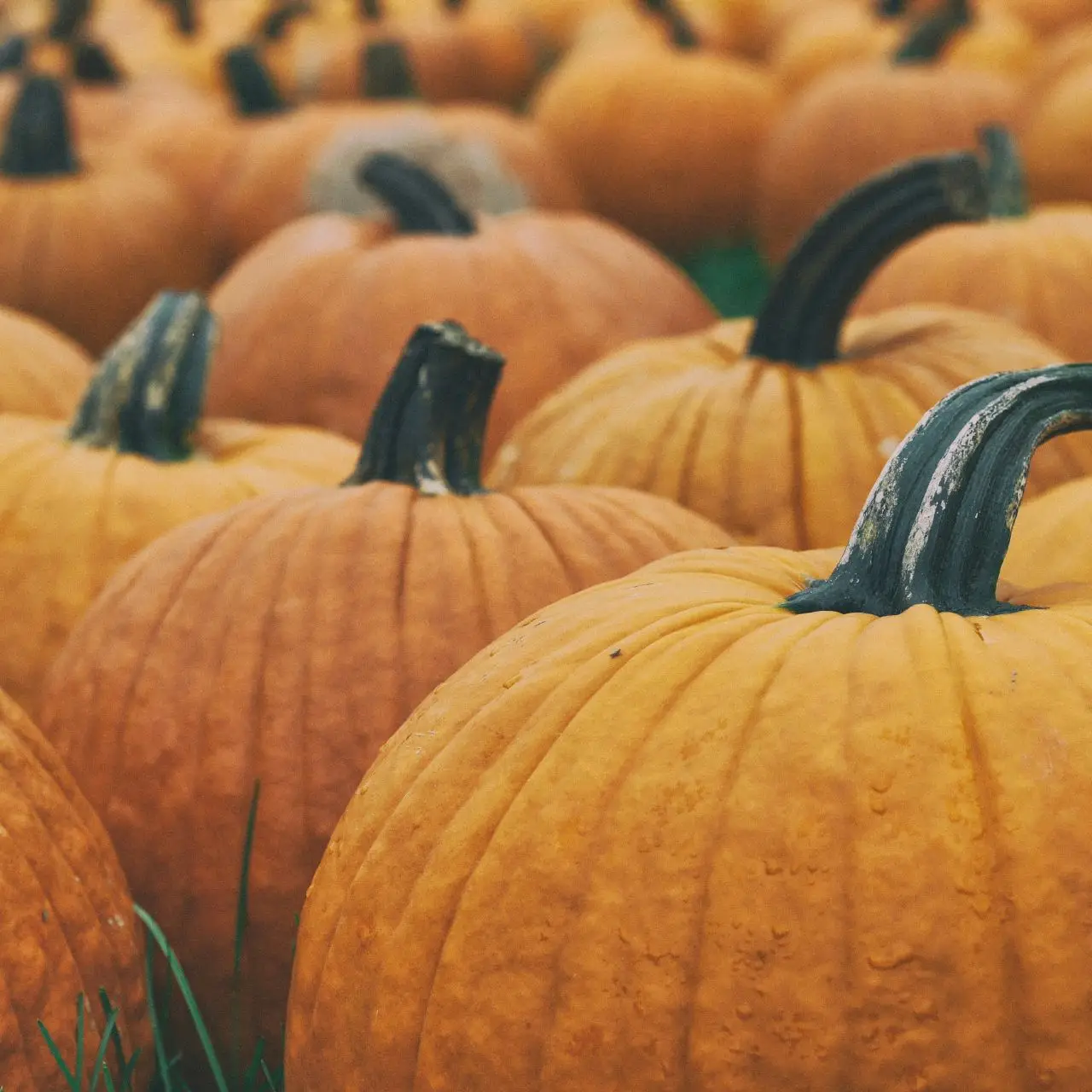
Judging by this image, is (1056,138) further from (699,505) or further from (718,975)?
(718,975)

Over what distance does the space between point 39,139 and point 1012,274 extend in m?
2.89

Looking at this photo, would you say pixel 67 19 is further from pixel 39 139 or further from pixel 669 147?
pixel 669 147

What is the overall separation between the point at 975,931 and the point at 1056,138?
4043 mm

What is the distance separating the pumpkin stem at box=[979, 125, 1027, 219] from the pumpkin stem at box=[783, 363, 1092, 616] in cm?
230

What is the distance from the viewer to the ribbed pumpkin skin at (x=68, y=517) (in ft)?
8.10

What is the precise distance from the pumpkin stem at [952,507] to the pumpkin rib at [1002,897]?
191 mm

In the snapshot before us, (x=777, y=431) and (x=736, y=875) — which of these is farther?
(x=777, y=431)

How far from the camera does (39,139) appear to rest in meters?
5.00

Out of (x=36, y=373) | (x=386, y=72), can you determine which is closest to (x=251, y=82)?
(x=386, y=72)

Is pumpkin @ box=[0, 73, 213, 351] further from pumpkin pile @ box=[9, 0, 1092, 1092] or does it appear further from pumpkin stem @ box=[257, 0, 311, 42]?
Result: pumpkin stem @ box=[257, 0, 311, 42]

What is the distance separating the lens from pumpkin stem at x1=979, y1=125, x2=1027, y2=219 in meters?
3.73

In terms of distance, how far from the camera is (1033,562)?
5.97 feet

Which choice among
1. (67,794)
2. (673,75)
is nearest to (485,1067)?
(67,794)

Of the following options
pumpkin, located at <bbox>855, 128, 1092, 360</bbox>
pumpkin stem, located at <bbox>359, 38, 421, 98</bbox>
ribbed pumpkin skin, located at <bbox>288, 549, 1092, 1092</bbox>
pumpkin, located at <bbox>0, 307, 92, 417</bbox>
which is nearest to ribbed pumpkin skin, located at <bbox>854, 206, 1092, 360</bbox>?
pumpkin, located at <bbox>855, 128, 1092, 360</bbox>
